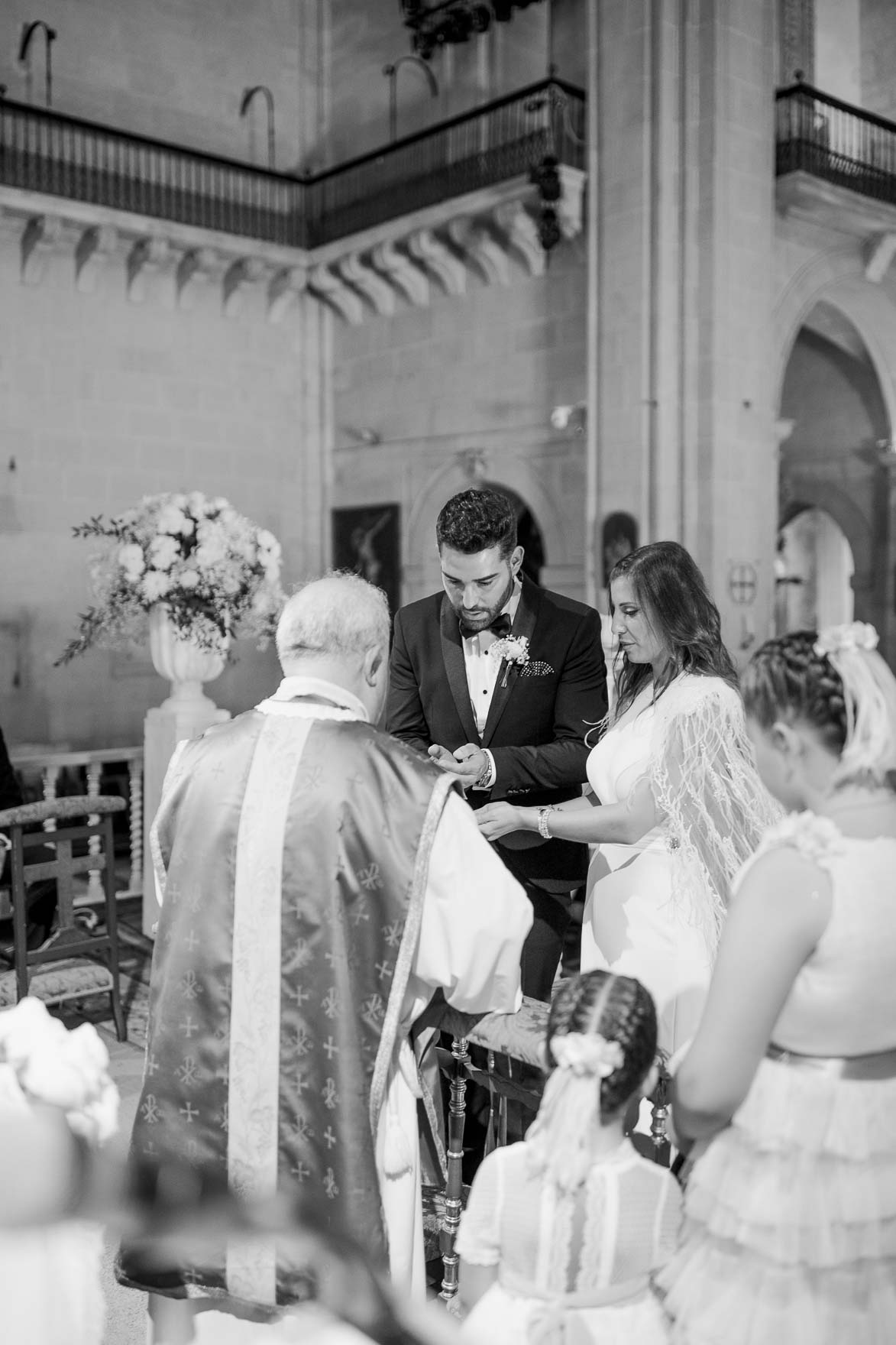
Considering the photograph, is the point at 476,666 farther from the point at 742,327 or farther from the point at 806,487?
the point at 806,487

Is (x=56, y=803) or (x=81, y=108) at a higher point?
(x=81, y=108)

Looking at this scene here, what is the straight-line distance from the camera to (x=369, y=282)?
12102mm

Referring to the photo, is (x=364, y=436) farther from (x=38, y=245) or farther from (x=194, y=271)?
(x=38, y=245)

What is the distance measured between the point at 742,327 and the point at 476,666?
739cm

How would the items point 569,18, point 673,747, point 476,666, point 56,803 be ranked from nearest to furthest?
point 673,747 < point 476,666 < point 56,803 < point 569,18

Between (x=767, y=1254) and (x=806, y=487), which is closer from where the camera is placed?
(x=767, y=1254)

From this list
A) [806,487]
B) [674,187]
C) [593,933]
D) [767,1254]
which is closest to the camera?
[767,1254]

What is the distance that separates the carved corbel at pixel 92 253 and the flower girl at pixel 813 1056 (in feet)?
35.0

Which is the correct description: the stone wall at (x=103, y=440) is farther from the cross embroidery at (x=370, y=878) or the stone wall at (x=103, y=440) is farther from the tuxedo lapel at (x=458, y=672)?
the cross embroidery at (x=370, y=878)

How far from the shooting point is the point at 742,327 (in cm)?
961

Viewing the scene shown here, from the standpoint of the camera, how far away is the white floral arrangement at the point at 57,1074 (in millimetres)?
1515

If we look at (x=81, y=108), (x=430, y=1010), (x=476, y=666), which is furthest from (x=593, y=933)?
(x=81, y=108)

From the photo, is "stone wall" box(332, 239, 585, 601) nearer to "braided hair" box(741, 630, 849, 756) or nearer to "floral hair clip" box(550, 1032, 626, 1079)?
"braided hair" box(741, 630, 849, 756)

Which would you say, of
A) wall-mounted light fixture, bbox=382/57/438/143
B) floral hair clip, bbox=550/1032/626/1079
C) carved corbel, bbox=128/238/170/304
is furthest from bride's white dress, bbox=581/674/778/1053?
wall-mounted light fixture, bbox=382/57/438/143
